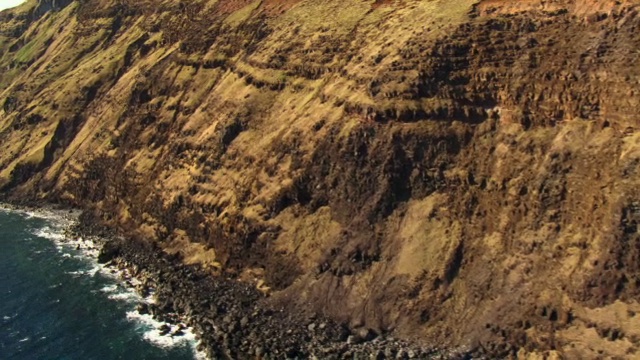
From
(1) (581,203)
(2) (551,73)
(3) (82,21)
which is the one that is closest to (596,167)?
(1) (581,203)

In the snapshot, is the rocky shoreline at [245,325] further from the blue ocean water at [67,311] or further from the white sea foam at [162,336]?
the blue ocean water at [67,311]

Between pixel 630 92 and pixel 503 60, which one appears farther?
pixel 503 60

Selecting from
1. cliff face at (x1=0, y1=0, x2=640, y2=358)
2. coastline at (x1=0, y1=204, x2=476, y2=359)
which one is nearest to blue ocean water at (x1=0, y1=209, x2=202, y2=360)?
coastline at (x1=0, y1=204, x2=476, y2=359)

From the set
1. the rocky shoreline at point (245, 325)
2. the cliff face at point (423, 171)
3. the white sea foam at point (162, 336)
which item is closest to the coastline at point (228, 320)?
the rocky shoreline at point (245, 325)

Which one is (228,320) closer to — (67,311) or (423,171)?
(67,311)

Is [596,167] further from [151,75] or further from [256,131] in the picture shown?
[151,75]

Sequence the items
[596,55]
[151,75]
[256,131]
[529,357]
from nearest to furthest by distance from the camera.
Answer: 1. [529,357]
2. [596,55]
3. [256,131]
4. [151,75]

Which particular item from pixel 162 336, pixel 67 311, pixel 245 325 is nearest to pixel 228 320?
pixel 245 325

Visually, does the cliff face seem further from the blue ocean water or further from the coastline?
the blue ocean water

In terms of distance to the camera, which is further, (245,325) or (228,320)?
(228,320)
